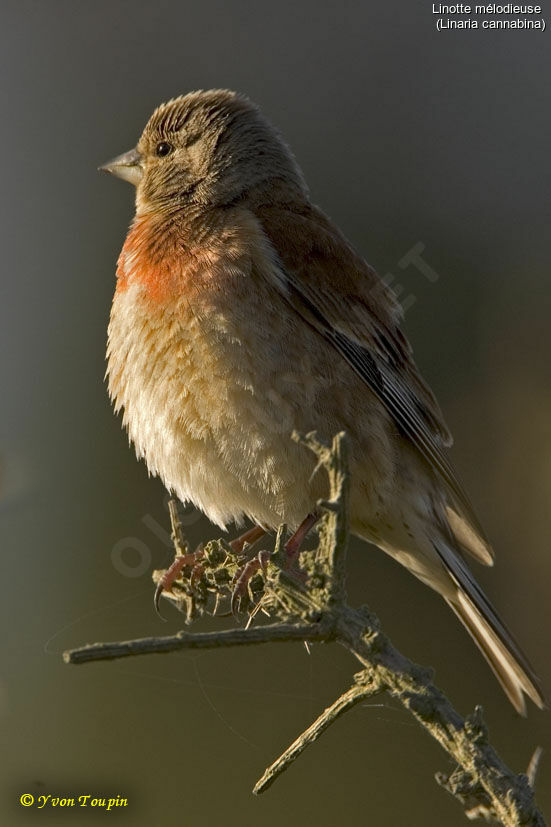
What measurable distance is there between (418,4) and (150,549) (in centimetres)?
598

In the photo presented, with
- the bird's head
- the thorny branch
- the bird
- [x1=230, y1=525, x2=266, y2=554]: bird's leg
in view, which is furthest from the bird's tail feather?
the bird's head

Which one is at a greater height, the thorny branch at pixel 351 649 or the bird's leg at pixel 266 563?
the thorny branch at pixel 351 649

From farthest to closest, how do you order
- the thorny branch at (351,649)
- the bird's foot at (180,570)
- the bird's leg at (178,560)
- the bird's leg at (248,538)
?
1. the bird's leg at (248,538)
2. the bird's foot at (180,570)
3. the bird's leg at (178,560)
4. the thorny branch at (351,649)

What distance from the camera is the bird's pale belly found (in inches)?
155

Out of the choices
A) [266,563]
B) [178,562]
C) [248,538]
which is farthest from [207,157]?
[266,563]

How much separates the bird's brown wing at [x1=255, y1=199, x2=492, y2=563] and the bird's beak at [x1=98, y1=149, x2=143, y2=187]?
0.91 meters

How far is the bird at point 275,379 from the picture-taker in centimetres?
396

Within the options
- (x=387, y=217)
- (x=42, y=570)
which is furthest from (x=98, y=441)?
(x=387, y=217)

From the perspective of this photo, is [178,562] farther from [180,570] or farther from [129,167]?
[129,167]

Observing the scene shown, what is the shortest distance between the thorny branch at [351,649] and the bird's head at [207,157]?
2.60 meters

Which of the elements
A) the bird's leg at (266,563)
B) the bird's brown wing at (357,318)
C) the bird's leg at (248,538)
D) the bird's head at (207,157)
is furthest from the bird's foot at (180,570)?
the bird's head at (207,157)

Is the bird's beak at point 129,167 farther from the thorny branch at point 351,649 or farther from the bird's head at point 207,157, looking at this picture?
the thorny branch at point 351,649

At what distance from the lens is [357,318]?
4.54 m

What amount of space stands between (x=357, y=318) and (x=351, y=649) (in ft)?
7.75
